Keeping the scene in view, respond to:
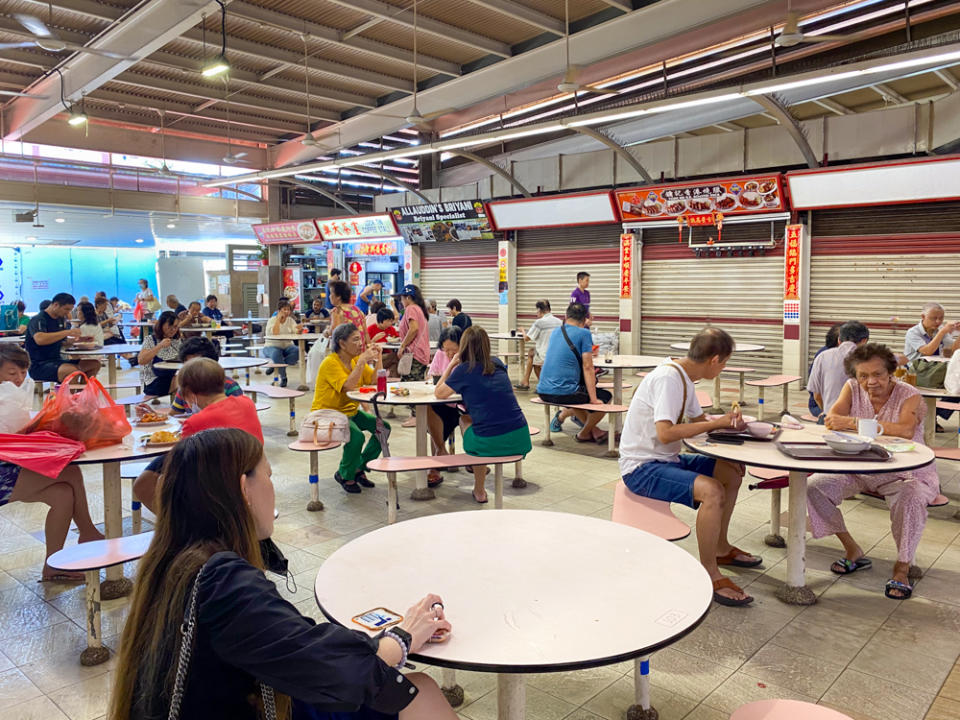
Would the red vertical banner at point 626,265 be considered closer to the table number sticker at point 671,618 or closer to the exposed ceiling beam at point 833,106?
the exposed ceiling beam at point 833,106

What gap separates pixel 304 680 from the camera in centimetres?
141

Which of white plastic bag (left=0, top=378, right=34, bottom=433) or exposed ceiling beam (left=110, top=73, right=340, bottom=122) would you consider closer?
white plastic bag (left=0, top=378, right=34, bottom=433)

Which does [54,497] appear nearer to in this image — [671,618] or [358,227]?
[671,618]

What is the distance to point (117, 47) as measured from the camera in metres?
8.24

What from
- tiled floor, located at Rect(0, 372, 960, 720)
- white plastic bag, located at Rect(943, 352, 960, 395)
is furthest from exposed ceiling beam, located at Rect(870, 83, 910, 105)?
tiled floor, located at Rect(0, 372, 960, 720)

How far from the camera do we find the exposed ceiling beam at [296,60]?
916 cm

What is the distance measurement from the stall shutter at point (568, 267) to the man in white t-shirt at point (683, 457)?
945 cm

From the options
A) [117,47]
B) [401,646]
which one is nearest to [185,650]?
[401,646]

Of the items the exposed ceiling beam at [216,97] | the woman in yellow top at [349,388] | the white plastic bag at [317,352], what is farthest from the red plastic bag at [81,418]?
the exposed ceiling beam at [216,97]

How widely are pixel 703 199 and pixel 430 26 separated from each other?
5.31 metres

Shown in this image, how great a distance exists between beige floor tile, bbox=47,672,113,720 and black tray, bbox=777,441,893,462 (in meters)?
3.24

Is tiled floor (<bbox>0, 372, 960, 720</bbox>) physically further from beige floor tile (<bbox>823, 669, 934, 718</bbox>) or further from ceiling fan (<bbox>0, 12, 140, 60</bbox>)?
ceiling fan (<bbox>0, 12, 140, 60</bbox>)

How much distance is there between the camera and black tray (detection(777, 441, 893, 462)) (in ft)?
11.1

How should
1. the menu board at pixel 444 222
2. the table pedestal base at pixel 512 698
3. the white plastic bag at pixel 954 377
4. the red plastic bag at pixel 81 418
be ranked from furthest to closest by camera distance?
1. the menu board at pixel 444 222
2. the white plastic bag at pixel 954 377
3. the red plastic bag at pixel 81 418
4. the table pedestal base at pixel 512 698
